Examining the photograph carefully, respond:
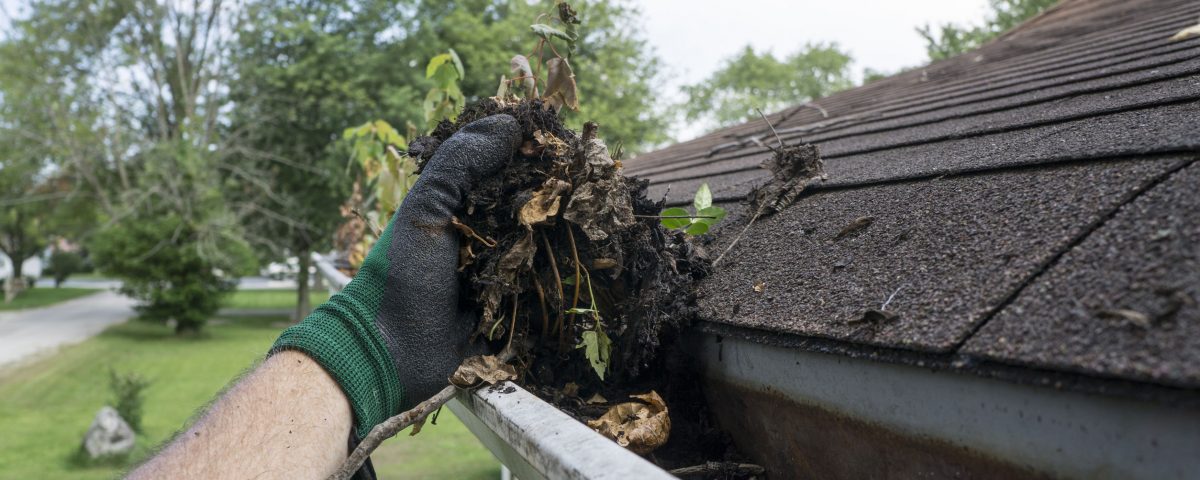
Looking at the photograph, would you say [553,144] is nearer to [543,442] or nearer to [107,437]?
[543,442]

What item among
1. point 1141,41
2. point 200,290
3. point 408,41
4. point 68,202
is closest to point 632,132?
point 408,41

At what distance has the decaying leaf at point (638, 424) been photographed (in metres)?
1.25

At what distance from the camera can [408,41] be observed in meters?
19.3

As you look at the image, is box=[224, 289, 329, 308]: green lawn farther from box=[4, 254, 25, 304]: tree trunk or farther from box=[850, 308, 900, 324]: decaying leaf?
box=[850, 308, 900, 324]: decaying leaf

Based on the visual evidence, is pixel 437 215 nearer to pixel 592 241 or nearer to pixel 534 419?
pixel 592 241

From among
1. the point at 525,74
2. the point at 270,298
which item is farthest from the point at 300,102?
the point at 525,74

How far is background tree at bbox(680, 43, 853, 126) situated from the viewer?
3933cm

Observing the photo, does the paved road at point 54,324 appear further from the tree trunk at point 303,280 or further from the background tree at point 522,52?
the background tree at point 522,52

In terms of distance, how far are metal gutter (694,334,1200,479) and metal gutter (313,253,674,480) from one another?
0.33 meters

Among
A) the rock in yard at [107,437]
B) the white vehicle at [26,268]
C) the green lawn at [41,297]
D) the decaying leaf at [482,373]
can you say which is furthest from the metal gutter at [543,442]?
the white vehicle at [26,268]

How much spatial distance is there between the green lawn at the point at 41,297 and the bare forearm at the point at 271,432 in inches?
1133


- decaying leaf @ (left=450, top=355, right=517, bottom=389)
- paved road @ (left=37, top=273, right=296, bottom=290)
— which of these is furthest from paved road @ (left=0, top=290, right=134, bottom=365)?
decaying leaf @ (left=450, top=355, right=517, bottom=389)

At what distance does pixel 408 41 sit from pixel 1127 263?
20.0 meters

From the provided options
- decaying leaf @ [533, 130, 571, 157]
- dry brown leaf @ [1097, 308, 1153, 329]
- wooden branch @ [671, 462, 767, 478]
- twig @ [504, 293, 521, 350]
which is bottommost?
wooden branch @ [671, 462, 767, 478]
